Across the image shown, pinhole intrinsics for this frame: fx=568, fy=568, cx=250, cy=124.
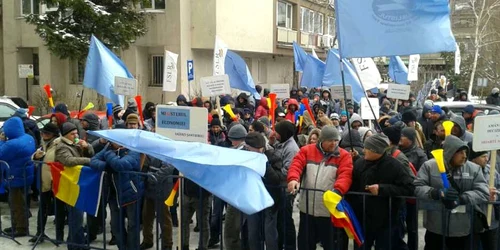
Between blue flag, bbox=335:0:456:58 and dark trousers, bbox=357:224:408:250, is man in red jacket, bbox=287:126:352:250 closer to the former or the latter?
dark trousers, bbox=357:224:408:250

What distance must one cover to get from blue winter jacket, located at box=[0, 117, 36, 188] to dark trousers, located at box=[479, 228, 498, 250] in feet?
17.9

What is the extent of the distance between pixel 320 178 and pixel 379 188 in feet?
2.13

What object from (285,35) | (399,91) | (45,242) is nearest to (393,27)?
(45,242)

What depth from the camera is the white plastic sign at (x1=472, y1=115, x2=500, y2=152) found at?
212 inches

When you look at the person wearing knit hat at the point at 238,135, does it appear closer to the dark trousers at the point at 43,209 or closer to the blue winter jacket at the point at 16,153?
the dark trousers at the point at 43,209

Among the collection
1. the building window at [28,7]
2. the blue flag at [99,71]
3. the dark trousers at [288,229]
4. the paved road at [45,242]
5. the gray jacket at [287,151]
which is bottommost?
the paved road at [45,242]

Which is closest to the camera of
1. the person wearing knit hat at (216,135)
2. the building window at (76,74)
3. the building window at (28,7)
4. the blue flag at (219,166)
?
the blue flag at (219,166)

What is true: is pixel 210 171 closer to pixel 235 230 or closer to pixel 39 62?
pixel 235 230

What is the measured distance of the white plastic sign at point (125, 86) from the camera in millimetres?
9784

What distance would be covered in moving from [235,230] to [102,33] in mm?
16775

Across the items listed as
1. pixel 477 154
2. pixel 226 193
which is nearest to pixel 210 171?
pixel 226 193

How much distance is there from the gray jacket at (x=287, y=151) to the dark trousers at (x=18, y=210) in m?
3.45

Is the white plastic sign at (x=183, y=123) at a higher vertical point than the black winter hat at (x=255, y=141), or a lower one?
higher

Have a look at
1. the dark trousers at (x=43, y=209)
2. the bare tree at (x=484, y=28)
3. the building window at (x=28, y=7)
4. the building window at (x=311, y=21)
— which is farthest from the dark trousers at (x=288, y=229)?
the building window at (x=311, y=21)
